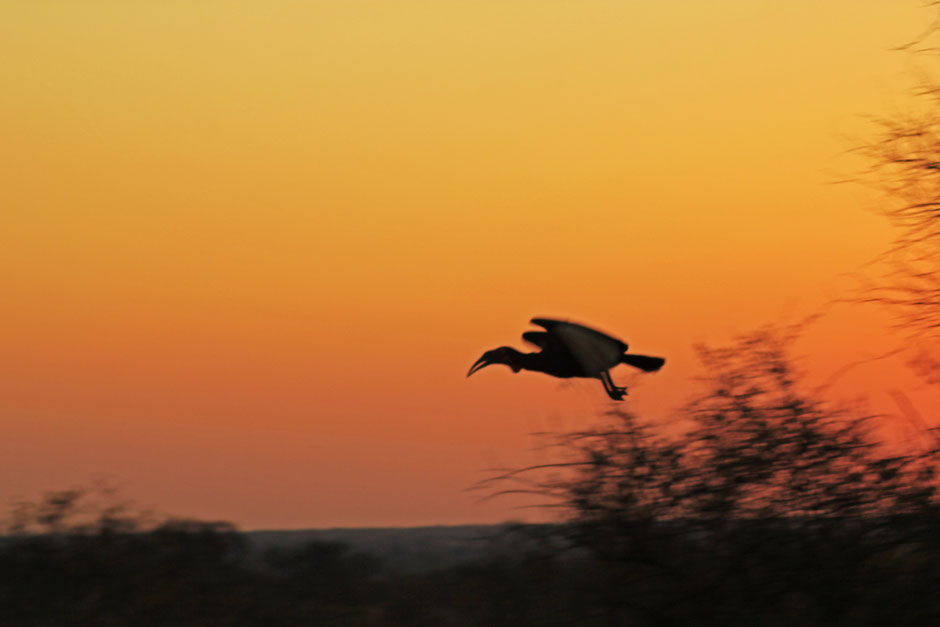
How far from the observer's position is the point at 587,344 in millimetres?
11141

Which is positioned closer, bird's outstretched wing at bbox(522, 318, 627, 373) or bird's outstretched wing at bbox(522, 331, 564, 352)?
bird's outstretched wing at bbox(522, 318, 627, 373)

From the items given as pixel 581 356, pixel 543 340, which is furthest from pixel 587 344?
pixel 543 340

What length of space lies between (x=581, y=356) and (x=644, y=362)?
59 cm

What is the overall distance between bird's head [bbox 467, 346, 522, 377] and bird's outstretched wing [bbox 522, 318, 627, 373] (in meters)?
0.51

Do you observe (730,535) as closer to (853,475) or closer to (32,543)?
(853,475)

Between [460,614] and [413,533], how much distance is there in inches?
2590

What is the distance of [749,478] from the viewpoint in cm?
1094

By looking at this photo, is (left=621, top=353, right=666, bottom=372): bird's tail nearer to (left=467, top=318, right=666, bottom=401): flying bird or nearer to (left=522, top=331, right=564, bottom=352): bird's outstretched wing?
(left=467, top=318, right=666, bottom=401): flying bird

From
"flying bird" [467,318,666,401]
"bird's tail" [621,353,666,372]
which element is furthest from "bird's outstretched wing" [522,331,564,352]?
"bird's tail" [621,353,666,372]

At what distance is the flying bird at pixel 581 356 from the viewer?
35.9ft

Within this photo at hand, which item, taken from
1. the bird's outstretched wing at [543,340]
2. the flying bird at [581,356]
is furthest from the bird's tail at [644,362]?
the bird's outstretched wing at [543,340]

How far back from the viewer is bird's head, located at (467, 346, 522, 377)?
38.7 feet

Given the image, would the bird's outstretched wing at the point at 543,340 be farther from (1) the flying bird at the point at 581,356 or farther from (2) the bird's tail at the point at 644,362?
(2) the bird's tail at the point at 644,362

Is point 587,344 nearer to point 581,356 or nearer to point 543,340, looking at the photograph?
point 581,356
